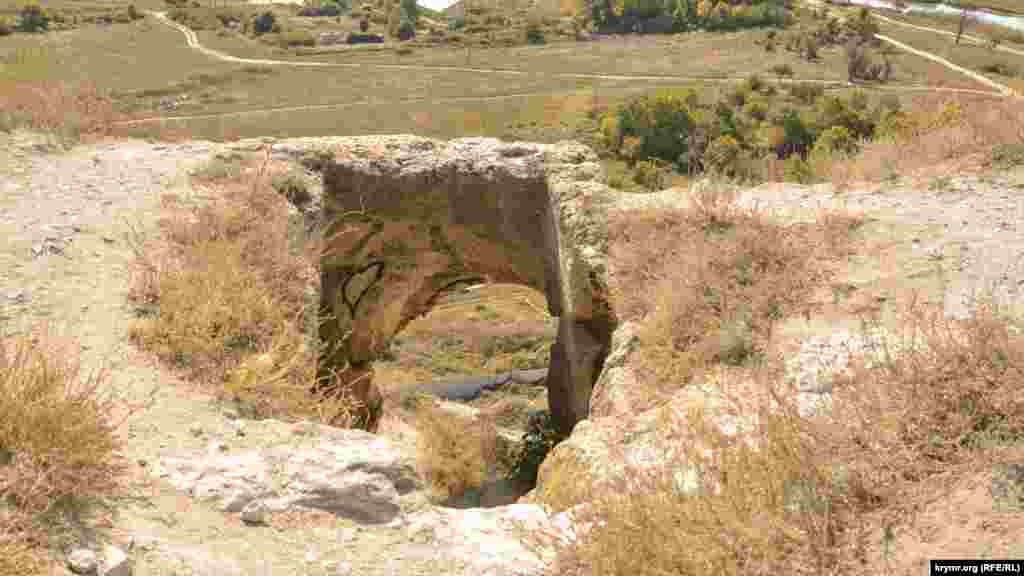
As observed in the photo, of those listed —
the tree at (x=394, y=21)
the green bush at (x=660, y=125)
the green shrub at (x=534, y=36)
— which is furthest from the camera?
the tree at (x=394, y=21)

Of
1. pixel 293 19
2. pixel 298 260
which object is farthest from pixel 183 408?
pixel 293 19

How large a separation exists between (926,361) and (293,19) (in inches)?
2614

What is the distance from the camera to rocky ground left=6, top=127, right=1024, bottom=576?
375 centimetres

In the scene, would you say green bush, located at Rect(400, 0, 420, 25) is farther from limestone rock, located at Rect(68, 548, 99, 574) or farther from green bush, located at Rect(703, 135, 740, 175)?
limestone rock, located at Rect(68, 548, 99, 574)

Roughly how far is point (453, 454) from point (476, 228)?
3673 millimetres

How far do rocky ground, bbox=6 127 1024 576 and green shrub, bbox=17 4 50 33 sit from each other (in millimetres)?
50044

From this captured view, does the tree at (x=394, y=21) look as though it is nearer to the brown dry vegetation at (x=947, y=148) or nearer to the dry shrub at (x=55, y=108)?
the dry shrub at (x=55, y=108)

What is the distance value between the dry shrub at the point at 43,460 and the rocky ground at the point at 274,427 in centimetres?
17

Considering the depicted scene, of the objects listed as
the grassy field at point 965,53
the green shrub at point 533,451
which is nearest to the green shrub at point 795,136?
the grassy field at point 965,53

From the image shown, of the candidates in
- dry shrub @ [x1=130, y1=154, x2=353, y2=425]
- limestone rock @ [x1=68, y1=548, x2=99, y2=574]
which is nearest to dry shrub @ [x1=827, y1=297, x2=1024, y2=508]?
dry shrub @ [x1=130, y1=154, x2=353, y2=425]

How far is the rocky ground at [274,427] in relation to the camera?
375 centimetres

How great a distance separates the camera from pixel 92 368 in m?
4.69

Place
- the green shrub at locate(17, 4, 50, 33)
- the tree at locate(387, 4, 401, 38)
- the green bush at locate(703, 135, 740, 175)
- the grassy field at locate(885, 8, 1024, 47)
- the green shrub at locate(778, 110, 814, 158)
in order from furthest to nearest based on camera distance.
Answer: the tree at locate(387, 4, 401, 38), the grassy field at locate(885, 8, 1024, 47), the green shrub at locate(17, 4, 50, 33), the green shrub at locate(778, 110, 814, 158), the green bush at locate(703, 135, 740, 175)

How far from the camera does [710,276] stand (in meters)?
6.20
